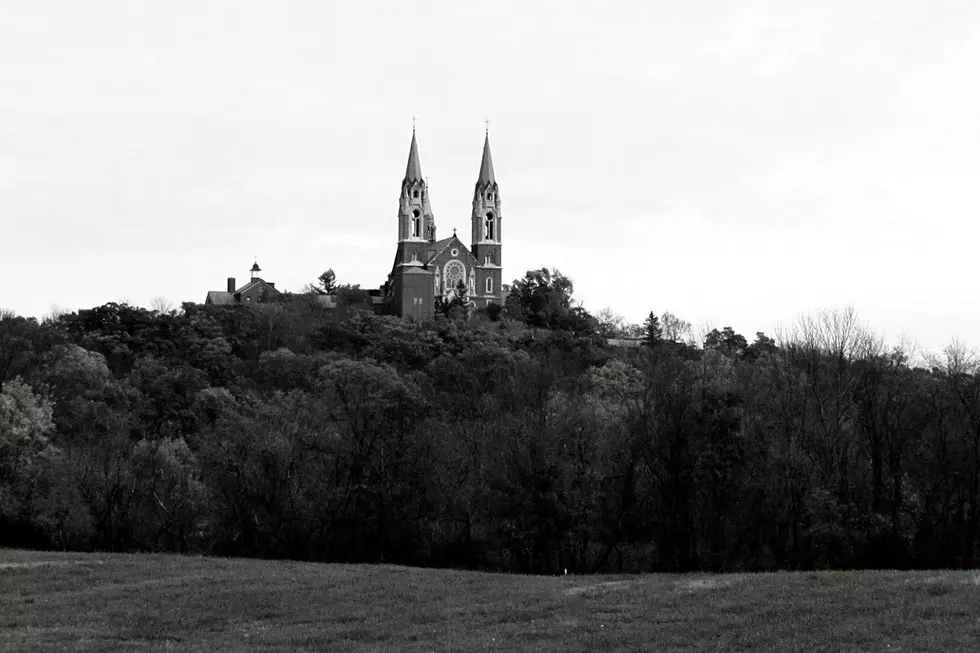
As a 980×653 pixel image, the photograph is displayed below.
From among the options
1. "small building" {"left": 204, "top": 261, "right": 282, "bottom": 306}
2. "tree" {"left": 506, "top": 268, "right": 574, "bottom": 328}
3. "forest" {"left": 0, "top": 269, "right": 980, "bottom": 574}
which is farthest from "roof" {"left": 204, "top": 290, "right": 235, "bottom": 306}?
"forest" {"left": 0, "top": 269, "right": 980, "bottom": 574}

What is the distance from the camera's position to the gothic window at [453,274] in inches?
4983

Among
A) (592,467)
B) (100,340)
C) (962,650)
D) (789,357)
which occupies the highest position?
(100,340)

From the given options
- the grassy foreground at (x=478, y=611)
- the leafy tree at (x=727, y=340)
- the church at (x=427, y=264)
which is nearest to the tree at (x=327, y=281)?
the church at (x=427, y=264)

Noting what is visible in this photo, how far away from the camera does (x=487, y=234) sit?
13450 cm

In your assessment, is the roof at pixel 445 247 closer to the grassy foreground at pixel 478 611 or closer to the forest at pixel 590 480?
the forest at pixel 590 480

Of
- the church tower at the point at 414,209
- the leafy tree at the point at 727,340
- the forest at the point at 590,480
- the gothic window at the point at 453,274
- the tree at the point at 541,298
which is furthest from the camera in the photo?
the church tower at the point at 414,209

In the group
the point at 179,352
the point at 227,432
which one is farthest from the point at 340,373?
the point at 227,432

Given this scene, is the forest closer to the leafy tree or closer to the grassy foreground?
the grassy foreground

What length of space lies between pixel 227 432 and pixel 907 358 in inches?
1081

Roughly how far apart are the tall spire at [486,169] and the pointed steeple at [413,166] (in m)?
6.81

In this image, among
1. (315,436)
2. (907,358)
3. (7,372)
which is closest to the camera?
(315,436)

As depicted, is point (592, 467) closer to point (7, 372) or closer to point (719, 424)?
point (719, 424)

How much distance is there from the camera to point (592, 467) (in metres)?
39.8

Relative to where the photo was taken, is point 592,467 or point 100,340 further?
point 100,340
